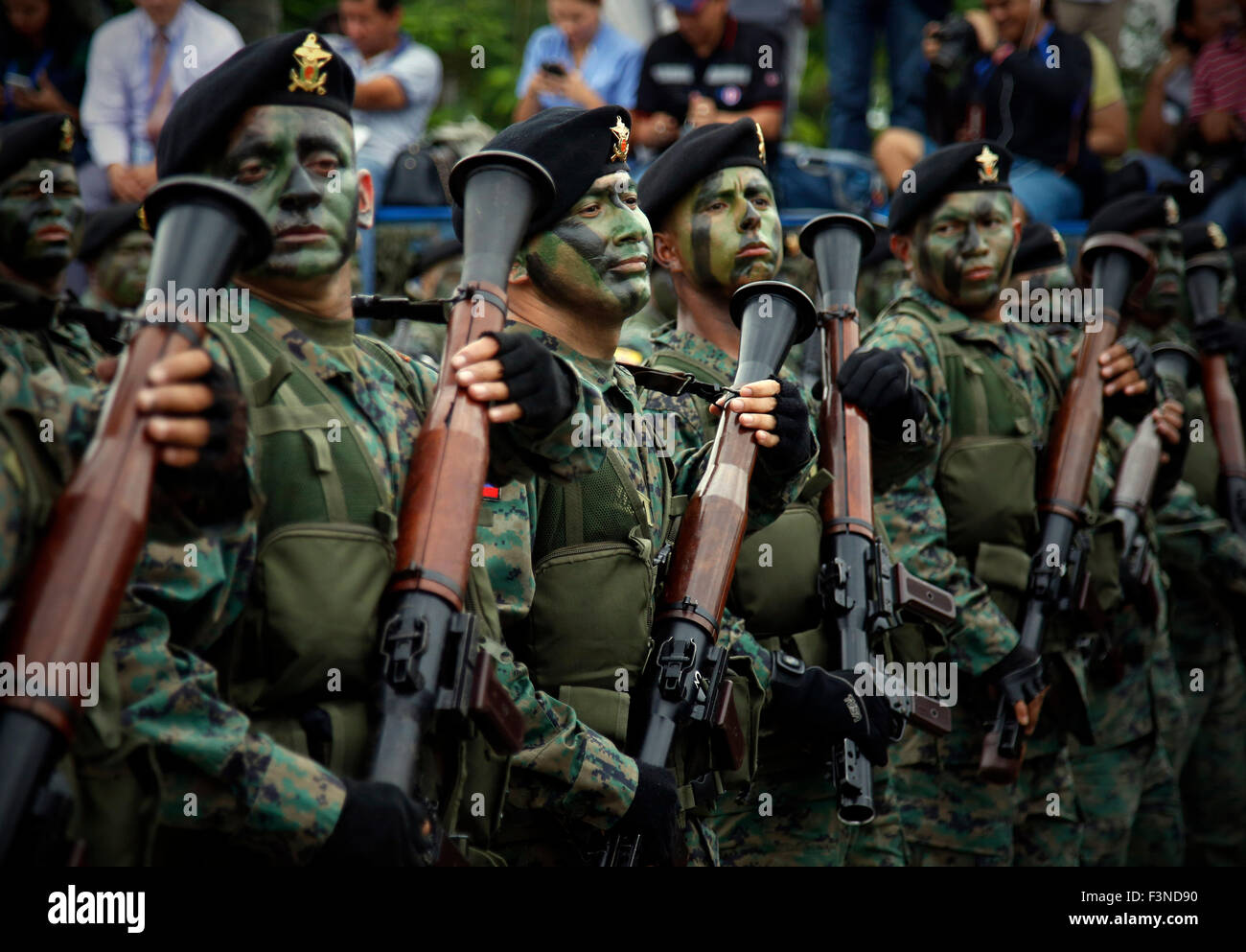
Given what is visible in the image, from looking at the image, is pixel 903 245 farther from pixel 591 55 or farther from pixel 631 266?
pixel 591 55

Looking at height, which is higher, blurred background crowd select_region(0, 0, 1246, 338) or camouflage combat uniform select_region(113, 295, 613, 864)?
blurred background crowd select_region(0, 0, 1246, 338)

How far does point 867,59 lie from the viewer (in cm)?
1073

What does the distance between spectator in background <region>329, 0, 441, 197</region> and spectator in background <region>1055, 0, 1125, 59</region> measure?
15.8 feet

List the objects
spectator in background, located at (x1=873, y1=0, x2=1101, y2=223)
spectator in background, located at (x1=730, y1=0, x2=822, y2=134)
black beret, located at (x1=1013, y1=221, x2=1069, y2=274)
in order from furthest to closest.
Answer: spectator in background, located at (x1=730, y1=0, x2=822, y2=134)
spectator in background, located at (x1=873, y1=0, x2=1101, y2=223)
black beret, located at (x1=1013, y1=221, x2=1069, y2=274)

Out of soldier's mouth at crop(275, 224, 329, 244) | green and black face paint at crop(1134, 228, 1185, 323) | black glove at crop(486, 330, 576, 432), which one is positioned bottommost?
black glove at crop(486, 330, 576, 432)

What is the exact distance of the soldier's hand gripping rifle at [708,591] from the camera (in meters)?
3.83

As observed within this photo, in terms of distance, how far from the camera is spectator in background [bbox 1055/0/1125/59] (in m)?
11.2

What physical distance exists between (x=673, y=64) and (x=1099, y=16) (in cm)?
406

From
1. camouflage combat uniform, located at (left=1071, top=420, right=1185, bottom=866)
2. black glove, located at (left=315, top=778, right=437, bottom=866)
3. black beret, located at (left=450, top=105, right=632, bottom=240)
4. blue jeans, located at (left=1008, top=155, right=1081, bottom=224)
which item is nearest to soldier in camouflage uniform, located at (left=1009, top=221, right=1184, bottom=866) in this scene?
camouflage combat uniform, located at (left=1071, top=420, right=1185, bottom=866)

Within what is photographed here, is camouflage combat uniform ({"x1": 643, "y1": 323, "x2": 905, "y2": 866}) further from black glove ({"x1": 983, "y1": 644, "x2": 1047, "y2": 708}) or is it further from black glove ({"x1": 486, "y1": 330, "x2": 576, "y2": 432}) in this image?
black glove ({"x1": 486, "y1": 330, "x2": 576, "y2": 432})

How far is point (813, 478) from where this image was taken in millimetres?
4902

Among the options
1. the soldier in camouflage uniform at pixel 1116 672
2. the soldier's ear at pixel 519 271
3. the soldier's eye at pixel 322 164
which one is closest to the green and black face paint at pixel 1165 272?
the soldier in camouflage uniform at pixel 1116 672

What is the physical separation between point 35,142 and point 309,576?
3223 mm
